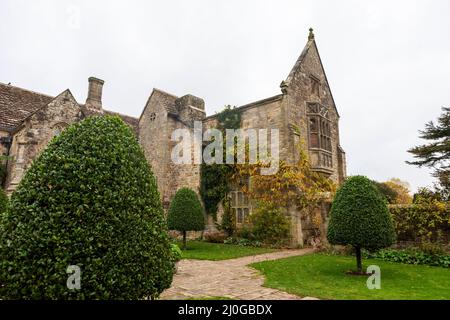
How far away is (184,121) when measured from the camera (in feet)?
61.5

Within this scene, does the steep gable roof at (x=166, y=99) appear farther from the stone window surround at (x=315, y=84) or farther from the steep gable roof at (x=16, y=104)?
the stone window surround at (x=315, y=84)

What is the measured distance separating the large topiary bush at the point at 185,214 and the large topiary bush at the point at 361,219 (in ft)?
20.5

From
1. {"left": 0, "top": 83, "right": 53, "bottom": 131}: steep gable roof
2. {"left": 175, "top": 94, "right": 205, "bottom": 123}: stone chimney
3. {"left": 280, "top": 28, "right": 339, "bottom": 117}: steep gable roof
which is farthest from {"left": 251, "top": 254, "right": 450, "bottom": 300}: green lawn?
{"left": 0, "top": 83, "right": 53, "bottom": 131}: steep gable roof

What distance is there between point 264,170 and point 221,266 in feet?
21.6

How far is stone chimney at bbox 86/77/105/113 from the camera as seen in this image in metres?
20.5

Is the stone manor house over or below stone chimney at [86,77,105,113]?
below

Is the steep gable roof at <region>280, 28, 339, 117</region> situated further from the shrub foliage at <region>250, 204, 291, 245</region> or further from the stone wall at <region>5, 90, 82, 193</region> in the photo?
the stone wall at <region>5, 90, 82, 193</region>

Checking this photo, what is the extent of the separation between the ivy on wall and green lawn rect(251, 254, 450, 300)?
21.3 feet

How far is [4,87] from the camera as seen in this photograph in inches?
724

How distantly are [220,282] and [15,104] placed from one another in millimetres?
18355

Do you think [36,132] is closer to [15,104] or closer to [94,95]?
[15,104]

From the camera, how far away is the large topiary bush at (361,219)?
7750mm

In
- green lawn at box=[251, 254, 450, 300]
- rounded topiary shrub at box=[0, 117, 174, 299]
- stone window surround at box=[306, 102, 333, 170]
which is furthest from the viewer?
stone window surround at box=[306, 102, 333, 170]
